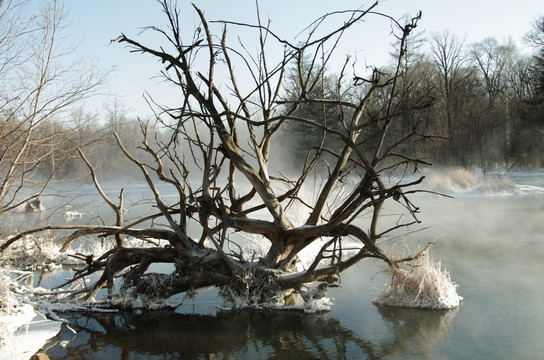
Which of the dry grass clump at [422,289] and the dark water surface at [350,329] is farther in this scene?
the dry grass clump at [422,289]

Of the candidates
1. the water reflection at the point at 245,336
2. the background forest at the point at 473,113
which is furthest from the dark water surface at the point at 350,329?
the background forest at the point at 473,113

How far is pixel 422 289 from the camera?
6621mm

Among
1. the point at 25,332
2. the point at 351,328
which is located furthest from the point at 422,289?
the point at 25,332

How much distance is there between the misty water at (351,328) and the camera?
5270 mm

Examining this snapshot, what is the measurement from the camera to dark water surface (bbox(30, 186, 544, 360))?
526cm

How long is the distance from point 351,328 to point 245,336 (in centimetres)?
129

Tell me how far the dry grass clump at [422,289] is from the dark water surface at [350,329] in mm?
173

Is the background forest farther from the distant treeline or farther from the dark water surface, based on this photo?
the dark water surface

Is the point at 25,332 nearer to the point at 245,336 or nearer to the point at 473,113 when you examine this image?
the point at 245,336

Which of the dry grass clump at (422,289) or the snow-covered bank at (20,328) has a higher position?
the snow-covered bank at (20,328)

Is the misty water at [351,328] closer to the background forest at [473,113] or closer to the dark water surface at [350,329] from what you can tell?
the dark water surface at [350,329]

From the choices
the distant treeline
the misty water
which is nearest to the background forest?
the distant treeline

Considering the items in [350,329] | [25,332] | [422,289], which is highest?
[25,332]

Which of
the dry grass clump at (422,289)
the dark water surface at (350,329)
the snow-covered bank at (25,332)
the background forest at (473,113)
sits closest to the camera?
the snow-covered bank at (25,332)
